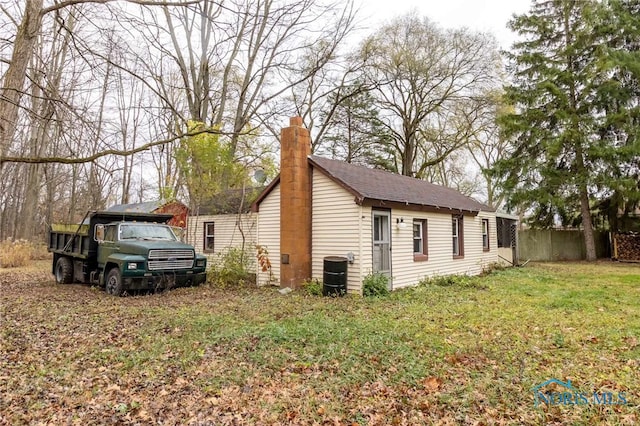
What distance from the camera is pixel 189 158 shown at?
13508 millimetres

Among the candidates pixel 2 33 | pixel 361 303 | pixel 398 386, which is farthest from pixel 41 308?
pixel 398 386

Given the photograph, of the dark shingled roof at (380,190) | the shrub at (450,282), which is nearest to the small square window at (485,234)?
the dark shingled roof at (380,190)

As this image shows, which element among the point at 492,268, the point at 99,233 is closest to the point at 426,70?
the point at 492,268

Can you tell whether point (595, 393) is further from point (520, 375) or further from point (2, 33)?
point (2, 33)

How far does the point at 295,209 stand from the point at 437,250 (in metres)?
5.08

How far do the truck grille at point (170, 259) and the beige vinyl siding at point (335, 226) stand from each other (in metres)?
3.41

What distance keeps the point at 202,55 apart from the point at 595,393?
19.2m

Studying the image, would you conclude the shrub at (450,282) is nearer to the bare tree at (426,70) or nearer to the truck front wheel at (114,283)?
the truck front wheel at (114,283)

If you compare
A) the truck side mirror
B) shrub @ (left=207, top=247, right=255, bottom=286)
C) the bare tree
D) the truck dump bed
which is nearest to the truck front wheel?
the truck side mirror

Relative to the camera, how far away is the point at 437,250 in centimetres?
1241

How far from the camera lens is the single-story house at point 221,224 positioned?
595 inches

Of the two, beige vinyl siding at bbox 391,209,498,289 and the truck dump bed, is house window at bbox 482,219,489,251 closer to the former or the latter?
beige vinyl siding at bbox 391,209,498,289

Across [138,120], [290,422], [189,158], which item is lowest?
[290,422]

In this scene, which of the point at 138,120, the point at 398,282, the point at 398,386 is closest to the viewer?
the point at 398,386
